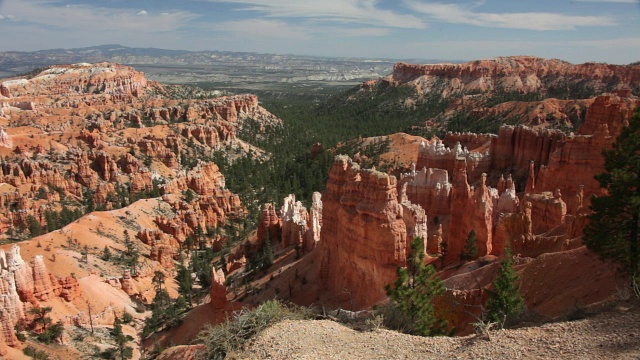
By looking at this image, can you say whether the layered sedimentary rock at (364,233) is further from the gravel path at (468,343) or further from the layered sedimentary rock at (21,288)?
the layered sedimentary rock at (21,288)

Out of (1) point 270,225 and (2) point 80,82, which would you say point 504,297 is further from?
(2) point 80,82

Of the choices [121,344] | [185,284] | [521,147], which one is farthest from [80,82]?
[121,344]

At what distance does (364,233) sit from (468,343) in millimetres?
10771

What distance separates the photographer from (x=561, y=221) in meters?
24.0

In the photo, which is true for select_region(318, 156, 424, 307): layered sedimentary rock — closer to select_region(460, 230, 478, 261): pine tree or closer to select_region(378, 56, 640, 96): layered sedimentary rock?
select_region(460, 230, 478, 261): pine tree

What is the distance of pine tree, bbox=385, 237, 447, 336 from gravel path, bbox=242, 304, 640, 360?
92.7 inches

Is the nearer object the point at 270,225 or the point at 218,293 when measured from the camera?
the point at 218,293

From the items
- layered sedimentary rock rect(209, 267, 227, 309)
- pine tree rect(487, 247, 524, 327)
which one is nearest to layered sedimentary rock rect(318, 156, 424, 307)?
pine tree rect(487, 247, 524, 327)

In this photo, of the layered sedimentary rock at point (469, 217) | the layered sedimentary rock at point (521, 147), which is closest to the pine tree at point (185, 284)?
the layered sedimentary rock at point (469, 217)

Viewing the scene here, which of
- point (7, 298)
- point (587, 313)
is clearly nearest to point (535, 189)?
point (587, 313)

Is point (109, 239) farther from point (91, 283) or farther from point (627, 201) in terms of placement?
point (627, 201)

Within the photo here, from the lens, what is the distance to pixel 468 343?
10.3m

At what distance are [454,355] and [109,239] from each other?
A: 3822 centimetres

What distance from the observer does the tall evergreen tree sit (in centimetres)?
1237
